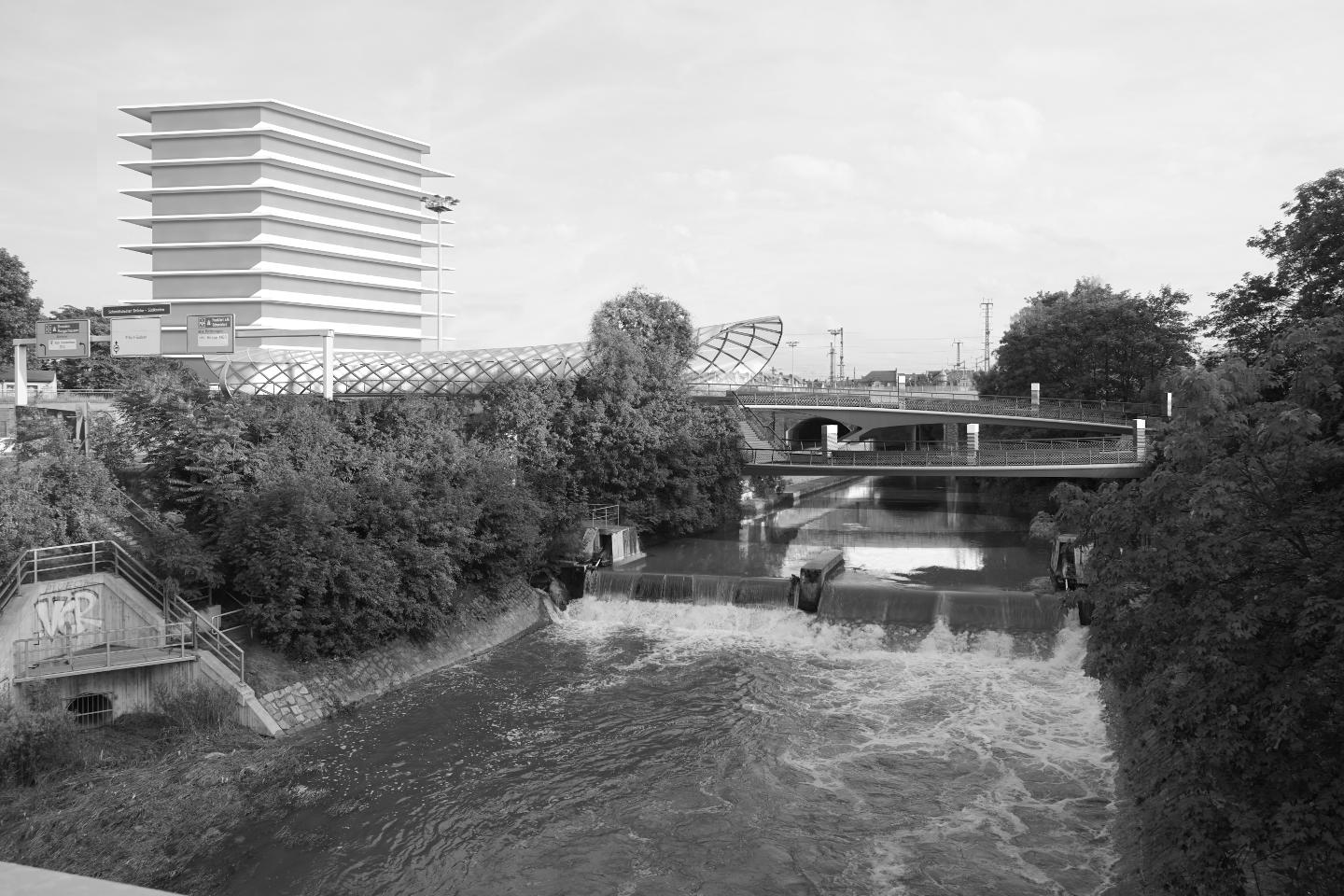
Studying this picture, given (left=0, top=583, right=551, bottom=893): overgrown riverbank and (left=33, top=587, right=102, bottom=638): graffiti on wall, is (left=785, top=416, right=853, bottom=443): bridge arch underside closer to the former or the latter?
(left=0, top=583, right=551, bottom=893): overgrown riverbank

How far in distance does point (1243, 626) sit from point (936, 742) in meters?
10.8

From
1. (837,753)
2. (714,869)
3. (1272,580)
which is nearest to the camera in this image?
(1272,580)

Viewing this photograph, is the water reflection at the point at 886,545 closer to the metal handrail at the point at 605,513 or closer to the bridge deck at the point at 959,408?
the metal handrail at the point at 605,513

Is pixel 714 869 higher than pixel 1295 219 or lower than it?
lower

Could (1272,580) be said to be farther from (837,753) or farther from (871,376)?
(871,376)

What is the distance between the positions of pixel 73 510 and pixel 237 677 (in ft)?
18.4

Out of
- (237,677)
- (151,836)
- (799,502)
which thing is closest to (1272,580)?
(151,836)

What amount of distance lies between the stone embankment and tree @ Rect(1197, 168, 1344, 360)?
26.9m

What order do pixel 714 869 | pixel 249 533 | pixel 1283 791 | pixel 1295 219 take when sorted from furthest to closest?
pixel 1295 219 < pixel 249 533 < pixel 714 869 < pixel 1283 791

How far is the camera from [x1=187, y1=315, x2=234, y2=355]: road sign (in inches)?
1194

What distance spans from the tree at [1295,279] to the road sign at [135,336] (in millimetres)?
36770

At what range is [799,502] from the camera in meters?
59.6

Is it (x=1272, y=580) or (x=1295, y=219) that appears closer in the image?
(x=1272, y=580)

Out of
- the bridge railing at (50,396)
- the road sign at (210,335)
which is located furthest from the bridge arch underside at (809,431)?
the road sign at (210,335)
